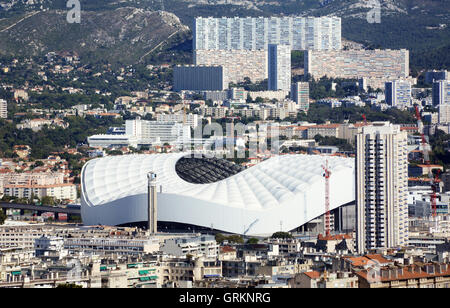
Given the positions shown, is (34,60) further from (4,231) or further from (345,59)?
(4,231)

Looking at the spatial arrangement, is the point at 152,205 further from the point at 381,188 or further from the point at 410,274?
the point at 410,274

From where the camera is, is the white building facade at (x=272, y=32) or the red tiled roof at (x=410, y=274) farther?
the white building facade at (x=272, y=32)

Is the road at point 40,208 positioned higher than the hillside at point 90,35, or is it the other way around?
the hillside at point 90,35

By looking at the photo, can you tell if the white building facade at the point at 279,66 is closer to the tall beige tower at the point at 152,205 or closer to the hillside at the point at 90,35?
the hillside at the point at 90,35

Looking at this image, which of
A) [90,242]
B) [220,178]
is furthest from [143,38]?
[90,242]

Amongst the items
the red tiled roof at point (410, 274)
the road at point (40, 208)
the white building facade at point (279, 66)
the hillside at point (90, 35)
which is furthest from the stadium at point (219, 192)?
the hillside at point (90, 35)

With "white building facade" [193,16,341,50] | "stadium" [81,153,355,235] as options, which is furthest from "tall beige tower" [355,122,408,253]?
"white building facade" [193,16,341,50]
